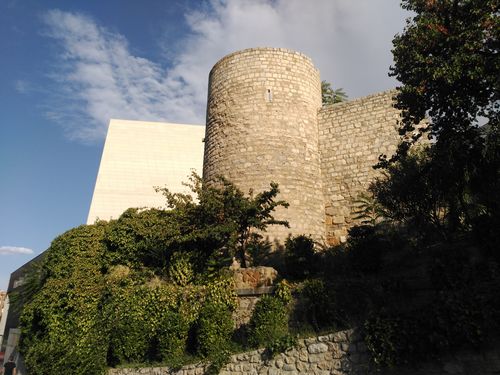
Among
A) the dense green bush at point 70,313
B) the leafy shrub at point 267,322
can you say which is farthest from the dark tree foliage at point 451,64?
the dense green bush at point 70,313

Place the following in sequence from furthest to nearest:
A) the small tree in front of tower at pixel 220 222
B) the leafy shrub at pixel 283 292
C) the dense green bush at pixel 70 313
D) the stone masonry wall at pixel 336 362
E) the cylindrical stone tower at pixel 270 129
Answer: the cylindrical stone tower at pixel 270 129
the small tree in front of tower at pixel 220 222
the dense green bush at pixel 70 313
the leafy shrub at pixel 283 292
the stone masonry wall at pixel 336 362

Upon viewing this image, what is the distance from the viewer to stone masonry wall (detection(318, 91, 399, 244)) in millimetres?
13523

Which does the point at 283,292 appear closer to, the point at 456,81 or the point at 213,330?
the point at 213,330

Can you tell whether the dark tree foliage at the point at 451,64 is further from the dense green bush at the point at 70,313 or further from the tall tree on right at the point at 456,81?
the dense green bush at the point at 70,313

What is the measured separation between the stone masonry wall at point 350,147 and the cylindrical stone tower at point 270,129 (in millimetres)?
395

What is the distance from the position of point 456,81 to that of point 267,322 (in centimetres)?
600

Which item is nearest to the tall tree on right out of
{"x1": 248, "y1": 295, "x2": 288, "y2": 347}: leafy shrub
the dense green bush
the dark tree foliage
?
the dark tree foliage

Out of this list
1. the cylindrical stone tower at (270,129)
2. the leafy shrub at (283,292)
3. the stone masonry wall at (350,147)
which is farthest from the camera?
the stone masonry wall at (350,147)

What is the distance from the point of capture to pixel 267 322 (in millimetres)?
7797

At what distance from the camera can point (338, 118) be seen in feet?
48.2

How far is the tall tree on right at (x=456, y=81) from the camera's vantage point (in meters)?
7.15

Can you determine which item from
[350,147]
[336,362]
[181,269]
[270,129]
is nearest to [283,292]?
[336,362]

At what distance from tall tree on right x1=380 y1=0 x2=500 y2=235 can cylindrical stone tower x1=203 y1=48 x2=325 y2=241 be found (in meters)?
4.50

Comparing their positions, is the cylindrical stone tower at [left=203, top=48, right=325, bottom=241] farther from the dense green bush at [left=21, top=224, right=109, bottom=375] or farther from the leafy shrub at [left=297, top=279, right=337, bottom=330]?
the dense green bush at [left=21, top=224, right=109, bottom=375]
